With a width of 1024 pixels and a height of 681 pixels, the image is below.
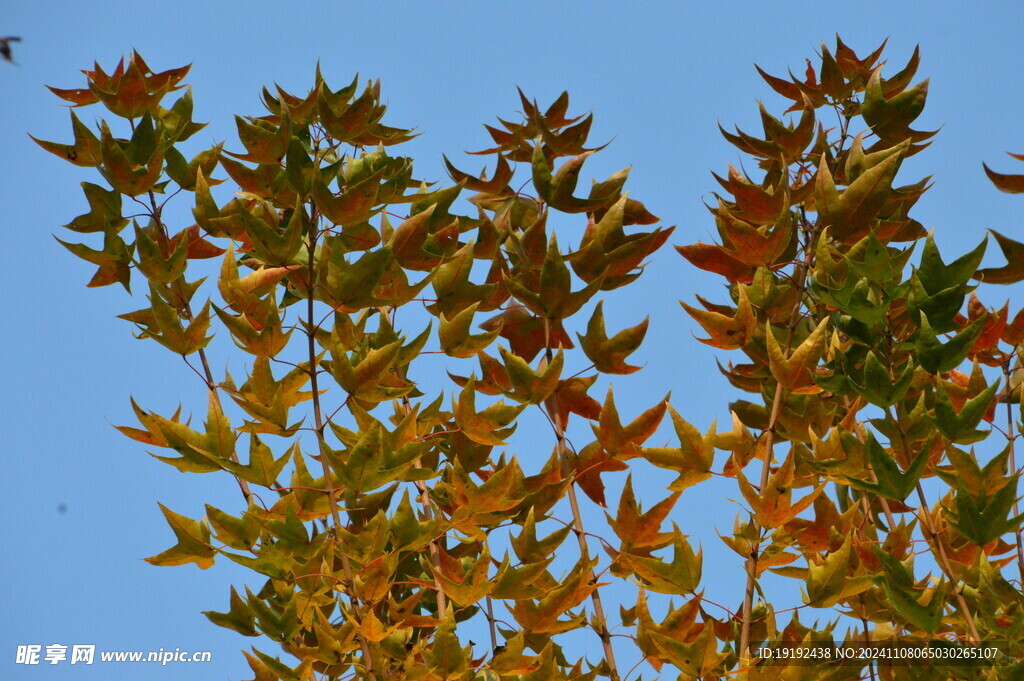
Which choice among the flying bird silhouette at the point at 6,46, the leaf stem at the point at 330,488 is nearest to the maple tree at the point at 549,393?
the leaf stem at the point at 330,488

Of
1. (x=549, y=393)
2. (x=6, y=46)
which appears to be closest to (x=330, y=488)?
(x=549, y=393)

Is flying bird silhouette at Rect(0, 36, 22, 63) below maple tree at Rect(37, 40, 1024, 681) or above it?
above

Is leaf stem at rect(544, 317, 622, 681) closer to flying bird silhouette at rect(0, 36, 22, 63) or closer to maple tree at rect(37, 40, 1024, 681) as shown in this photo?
maple tree at rect(37, 40, 1024, 681)

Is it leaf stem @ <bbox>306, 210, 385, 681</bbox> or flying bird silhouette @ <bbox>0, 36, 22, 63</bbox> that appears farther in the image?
flying bird silhouette @ <bbox>0, 36, 22, 63</bbox>

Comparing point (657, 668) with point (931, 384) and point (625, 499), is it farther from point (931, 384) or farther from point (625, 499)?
point (931, 384)

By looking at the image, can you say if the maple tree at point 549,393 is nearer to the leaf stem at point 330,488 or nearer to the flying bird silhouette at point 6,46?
the leaf stem at point 330,488

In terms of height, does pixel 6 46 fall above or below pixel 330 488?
above

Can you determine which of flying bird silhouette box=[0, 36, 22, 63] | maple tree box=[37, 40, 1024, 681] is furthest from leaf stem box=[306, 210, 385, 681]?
flying bird silhouette box=[0, 36, 22, 63]

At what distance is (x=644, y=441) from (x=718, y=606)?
0.70 ft

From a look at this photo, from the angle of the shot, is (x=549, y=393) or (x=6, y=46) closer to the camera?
(x=549, y=393)

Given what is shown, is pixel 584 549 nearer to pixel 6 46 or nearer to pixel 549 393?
pixel 549 393

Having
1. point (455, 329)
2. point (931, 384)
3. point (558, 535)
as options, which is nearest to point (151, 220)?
point (455, 329)

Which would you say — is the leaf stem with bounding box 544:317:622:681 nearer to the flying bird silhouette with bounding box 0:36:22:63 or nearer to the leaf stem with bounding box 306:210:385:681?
the leaf stem with bounding box 306:210:385:681

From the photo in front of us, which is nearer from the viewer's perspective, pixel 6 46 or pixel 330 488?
pixel 330 488
